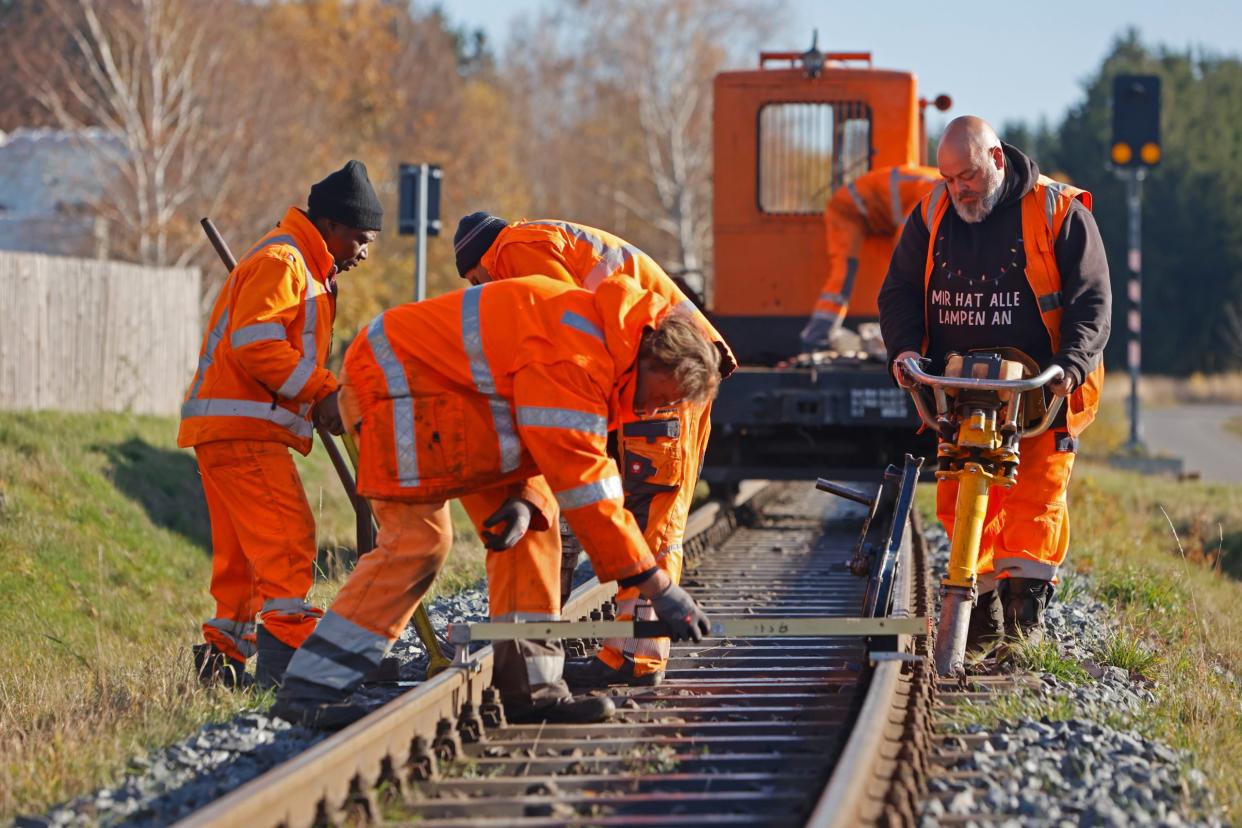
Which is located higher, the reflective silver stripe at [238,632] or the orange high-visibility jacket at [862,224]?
the orange high-visibility jacket at [862,224]

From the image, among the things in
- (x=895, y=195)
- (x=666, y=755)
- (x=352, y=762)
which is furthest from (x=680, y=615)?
(x=895, y=195)

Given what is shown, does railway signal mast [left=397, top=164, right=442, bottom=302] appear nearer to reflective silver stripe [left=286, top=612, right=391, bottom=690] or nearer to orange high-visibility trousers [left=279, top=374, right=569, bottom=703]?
orange high-visibility trousers [left=279, top=374, right=569, bottom=703]

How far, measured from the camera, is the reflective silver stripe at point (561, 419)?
439cm

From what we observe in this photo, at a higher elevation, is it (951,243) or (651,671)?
(951,243)

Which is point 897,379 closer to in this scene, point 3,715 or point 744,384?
point 3,715

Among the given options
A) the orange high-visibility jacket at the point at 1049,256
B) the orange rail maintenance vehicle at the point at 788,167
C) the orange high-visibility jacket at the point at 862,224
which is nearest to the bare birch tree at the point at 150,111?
the orange rail maintenance vehicle at the point at 788,167

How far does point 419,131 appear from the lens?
156ft

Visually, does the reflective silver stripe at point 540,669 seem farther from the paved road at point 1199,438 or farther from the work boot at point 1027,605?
the paved road at point 1199,438

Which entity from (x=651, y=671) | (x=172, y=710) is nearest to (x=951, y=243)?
(x=651, y=671)

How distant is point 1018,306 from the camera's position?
5887 millimetres

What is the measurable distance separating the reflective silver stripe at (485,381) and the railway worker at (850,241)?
22.0 feet

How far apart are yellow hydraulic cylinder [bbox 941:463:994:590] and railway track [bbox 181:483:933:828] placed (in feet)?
1.00

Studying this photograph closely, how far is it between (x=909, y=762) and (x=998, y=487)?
2.07 m

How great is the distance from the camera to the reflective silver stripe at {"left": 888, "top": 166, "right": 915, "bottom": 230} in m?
10.8
